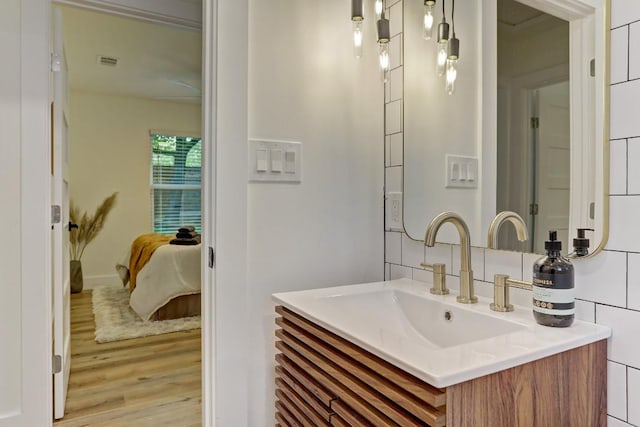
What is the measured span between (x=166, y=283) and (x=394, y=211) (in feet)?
8.23

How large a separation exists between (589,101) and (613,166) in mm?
162

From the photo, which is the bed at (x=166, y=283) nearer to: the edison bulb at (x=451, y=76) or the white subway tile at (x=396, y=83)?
the white subway tile at (x=396, y=83)

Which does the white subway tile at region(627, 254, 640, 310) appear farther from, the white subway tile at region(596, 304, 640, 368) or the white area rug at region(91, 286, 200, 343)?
the white area rug at region(91, 286, 200, 343)

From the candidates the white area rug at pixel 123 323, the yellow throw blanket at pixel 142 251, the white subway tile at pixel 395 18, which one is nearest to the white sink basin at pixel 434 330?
the white subway tile at pixel 395 18

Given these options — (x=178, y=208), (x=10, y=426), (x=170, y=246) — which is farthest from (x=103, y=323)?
(x=178, y=208)

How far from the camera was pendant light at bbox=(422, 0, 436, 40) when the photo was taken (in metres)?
1.37

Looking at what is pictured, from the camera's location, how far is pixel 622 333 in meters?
0.88

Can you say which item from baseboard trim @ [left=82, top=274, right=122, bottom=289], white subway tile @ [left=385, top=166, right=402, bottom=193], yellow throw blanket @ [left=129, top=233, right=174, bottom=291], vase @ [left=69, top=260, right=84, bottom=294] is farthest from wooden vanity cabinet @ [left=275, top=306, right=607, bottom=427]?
baseboard trim @ [left=82, top=274, right=122, bottom=289]

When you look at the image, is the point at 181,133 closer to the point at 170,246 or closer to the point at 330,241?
the point at 170,246

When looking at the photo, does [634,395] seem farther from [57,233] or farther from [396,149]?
[57,233]

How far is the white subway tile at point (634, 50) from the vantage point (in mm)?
859

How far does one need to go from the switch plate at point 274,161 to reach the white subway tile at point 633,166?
2.98ft

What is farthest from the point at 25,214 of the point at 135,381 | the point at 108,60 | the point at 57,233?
the point at 108,60

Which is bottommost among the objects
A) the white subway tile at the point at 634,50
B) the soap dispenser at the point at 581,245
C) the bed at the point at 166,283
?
the bed at the point at 166,283
